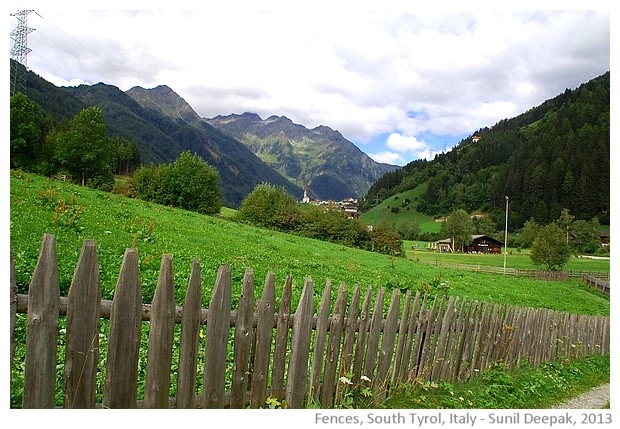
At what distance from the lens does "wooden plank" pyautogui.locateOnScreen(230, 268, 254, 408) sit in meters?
4.03

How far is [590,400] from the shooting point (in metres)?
8.57

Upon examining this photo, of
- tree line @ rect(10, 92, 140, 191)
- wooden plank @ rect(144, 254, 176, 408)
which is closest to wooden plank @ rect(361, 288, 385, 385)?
wooden plank @ rect(144, 254, 176, 408)

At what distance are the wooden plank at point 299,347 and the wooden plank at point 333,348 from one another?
0.35m

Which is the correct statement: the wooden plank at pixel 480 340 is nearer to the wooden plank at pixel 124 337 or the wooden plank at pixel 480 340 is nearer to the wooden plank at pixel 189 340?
the wooden plank at pixel 189 340

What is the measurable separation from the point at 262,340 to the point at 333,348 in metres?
1.04

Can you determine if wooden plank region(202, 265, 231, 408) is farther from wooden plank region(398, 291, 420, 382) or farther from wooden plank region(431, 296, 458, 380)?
wooden plank region(431, 296, 458, 380)

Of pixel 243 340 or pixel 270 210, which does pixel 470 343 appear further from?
pixel 270 210

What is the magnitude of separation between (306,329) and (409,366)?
256cm

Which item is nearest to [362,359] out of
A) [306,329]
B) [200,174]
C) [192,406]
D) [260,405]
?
[306,329]

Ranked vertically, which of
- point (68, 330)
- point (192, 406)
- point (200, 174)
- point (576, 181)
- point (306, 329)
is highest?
point (576, 181)

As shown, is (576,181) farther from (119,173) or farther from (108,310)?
(108,310)

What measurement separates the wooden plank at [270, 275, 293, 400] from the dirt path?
622 cm

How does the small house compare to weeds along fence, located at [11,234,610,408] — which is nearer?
weeds along fence, located at [11,234,610,408]

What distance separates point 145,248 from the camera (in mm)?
12117
